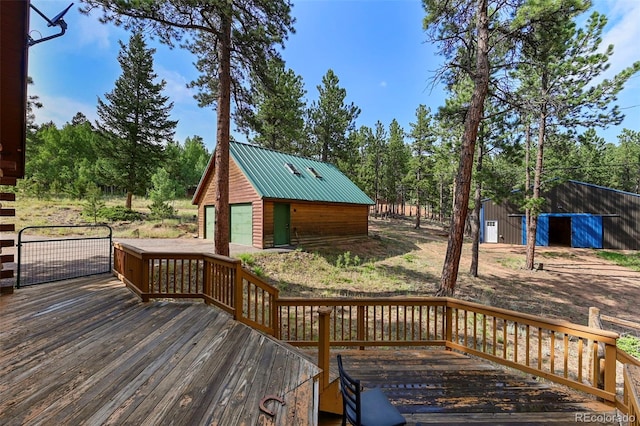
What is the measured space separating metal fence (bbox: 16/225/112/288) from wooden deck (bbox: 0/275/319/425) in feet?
6.23

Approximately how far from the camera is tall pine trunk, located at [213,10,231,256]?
293 inches

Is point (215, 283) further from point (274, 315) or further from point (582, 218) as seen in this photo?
Result: point (582, 218)

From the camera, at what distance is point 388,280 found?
10.5 meters

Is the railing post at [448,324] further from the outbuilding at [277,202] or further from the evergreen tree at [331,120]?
the evergreen tree at [331,120]

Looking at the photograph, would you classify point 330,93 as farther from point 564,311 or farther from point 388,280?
point 564,311

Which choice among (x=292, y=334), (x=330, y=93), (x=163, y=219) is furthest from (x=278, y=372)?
(x=330, y=93)

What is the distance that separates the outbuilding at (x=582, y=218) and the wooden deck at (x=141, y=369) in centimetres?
2112

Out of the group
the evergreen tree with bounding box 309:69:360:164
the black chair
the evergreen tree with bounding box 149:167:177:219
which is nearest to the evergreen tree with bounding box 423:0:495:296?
the black chair

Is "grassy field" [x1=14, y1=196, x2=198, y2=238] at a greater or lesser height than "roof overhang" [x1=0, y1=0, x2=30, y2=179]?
lesser

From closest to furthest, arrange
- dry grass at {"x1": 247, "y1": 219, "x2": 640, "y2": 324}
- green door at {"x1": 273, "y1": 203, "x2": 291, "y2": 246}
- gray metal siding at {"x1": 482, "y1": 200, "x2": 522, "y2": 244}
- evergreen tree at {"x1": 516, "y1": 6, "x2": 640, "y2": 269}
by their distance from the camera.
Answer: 1. dry grass at {"x1": 247, "y1": 219, "x2": 640, "y2": 324}
2. evergreen tree at {"x1": 516, "y1": 6, "x2": 640, "y2": 269}
3. green door at {"x1": 273, "y1": 203, "x2": 291, "y2": 246}
4. gray metal siding at {"x1": 482, "y1": 200, "x2": 522, "y2": 244}

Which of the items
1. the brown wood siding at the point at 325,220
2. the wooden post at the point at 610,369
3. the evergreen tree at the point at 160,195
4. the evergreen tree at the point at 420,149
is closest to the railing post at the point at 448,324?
the wooden post at the point at 610,369

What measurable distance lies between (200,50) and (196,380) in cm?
959

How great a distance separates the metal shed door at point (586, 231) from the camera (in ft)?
63.6

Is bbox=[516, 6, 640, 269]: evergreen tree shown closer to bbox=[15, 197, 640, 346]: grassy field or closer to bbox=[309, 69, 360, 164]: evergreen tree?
bbox=[15, 197, 640, 346]: grassy field
